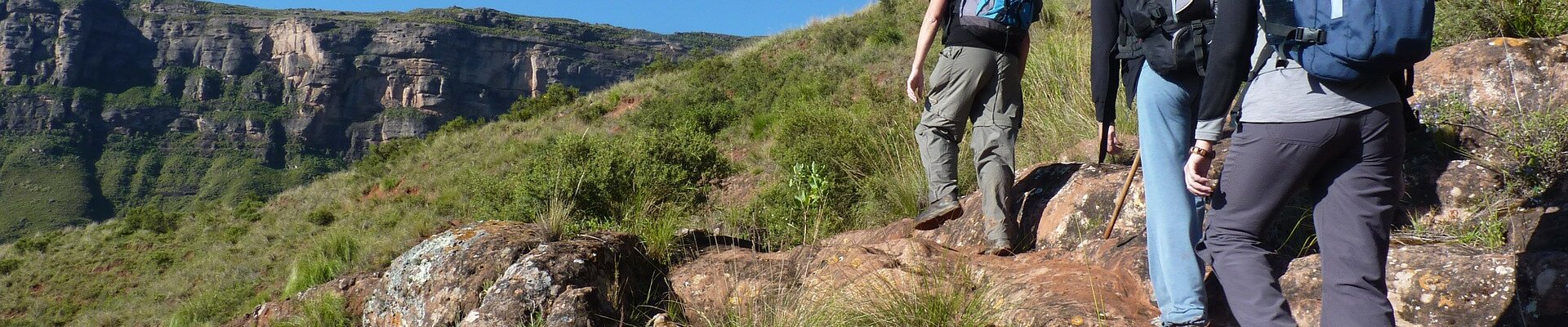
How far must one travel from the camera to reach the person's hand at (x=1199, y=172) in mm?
2238

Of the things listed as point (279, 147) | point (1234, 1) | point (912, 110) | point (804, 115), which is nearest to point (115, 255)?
point (804, 115)

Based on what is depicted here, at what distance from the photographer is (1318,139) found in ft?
6.54

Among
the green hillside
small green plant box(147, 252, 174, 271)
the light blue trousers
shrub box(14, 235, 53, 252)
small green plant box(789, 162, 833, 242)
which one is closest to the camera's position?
the light blue trousers

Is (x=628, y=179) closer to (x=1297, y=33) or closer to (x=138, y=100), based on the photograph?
(x=1297, y=33)

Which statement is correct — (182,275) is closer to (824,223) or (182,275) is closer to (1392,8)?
(824,223)

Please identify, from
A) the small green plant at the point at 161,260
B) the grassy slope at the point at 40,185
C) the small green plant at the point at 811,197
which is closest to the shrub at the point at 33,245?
the small green plant at the point at 161,260

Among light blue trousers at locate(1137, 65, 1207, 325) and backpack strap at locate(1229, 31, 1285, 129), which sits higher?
backpack strap at locate(1229, 31, 1285, 129)

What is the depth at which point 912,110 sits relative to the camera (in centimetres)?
639

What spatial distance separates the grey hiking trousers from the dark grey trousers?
1.41m

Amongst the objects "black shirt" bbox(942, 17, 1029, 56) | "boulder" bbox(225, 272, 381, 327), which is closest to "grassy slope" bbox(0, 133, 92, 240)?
"boulder" bbox(225, 272, 381, 327)

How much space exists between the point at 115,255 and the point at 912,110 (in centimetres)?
2711

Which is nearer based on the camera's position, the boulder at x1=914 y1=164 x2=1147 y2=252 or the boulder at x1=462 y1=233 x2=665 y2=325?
the boulder at x1=462 y1=233 x2=665 y2=325

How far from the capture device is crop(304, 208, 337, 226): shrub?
65.6 feet

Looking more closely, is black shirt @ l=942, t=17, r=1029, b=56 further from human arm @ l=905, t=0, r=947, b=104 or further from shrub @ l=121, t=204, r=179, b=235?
shrub @ l=121, t=204, r=179, b=235
